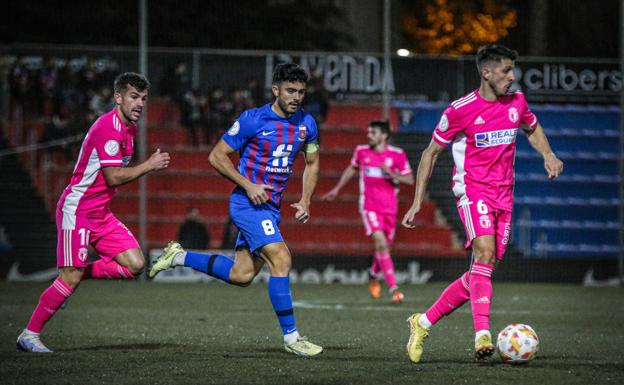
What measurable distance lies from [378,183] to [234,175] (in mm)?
6928

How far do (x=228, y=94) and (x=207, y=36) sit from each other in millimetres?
2499

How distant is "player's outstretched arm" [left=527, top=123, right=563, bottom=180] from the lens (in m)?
7.49

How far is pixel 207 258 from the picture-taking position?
8.17 m

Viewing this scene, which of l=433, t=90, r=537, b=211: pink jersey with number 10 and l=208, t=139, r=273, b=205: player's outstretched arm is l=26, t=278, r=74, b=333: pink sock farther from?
l=433, t=90, r=537, b=211: pink jersey with number 10

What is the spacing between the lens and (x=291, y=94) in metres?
7.82

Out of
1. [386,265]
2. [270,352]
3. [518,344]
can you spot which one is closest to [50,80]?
[386,265]

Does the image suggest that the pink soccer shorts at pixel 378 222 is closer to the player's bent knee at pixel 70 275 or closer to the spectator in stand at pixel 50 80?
the spectator in stand at pixel 50 80

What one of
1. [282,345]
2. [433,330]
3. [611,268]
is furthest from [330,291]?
[282,345]

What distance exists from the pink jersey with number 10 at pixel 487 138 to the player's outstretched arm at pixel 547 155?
233mm

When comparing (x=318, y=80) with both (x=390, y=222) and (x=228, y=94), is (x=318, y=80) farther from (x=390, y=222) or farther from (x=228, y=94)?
(x=390, y=222)

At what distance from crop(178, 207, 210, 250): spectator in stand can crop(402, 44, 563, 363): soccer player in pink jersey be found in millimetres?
10649

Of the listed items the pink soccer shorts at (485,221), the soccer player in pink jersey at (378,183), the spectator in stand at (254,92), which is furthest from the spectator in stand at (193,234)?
the pink soccer shorts at (485,221)

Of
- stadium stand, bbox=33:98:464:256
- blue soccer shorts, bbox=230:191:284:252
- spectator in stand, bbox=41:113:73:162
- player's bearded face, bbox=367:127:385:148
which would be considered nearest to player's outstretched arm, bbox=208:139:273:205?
blue soccer shorts, bbox=230:191:284:252

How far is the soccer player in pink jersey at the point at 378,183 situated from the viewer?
14.4m
